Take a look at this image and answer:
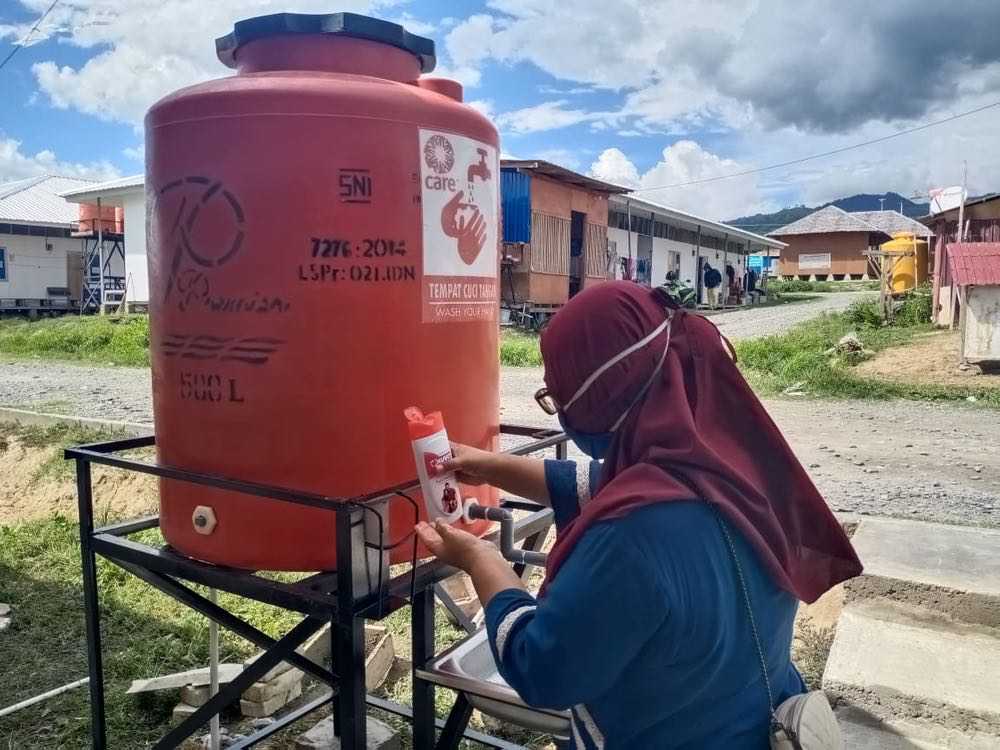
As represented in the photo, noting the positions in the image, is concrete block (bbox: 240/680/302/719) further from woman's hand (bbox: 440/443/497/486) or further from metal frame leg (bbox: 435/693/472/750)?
woman's hand (bbox: 440/443/497/486)

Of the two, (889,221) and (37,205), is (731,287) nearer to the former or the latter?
(37,205)

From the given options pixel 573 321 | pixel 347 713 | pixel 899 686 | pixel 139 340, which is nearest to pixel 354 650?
pixel 347 713

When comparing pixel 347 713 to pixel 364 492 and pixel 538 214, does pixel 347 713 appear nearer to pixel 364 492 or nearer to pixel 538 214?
pixel 364 492

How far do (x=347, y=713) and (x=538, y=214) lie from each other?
14667mm

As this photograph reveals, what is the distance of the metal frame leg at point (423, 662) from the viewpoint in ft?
7.20

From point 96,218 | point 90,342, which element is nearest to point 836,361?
point 90,342

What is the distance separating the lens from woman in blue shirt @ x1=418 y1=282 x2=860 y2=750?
125cm

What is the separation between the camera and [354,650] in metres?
1.84

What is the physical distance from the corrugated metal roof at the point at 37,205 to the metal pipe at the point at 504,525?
23203mm

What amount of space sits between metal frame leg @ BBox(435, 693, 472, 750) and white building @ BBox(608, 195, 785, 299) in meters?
16.6

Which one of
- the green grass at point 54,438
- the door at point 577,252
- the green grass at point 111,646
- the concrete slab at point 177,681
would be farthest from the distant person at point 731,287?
the concrete slab at point 177,681

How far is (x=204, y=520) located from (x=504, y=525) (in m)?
0.76

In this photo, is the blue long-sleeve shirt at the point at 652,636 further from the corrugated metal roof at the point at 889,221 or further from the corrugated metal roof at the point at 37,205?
the corrugated metal roof at the point at 889,221

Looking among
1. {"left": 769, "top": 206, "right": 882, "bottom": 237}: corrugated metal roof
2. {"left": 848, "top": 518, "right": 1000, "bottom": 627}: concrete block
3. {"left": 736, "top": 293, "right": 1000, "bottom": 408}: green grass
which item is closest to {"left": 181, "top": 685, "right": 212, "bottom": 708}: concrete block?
{"left": 848, "top": 518, "right": 1000, "bottom": 627}: concrete block
